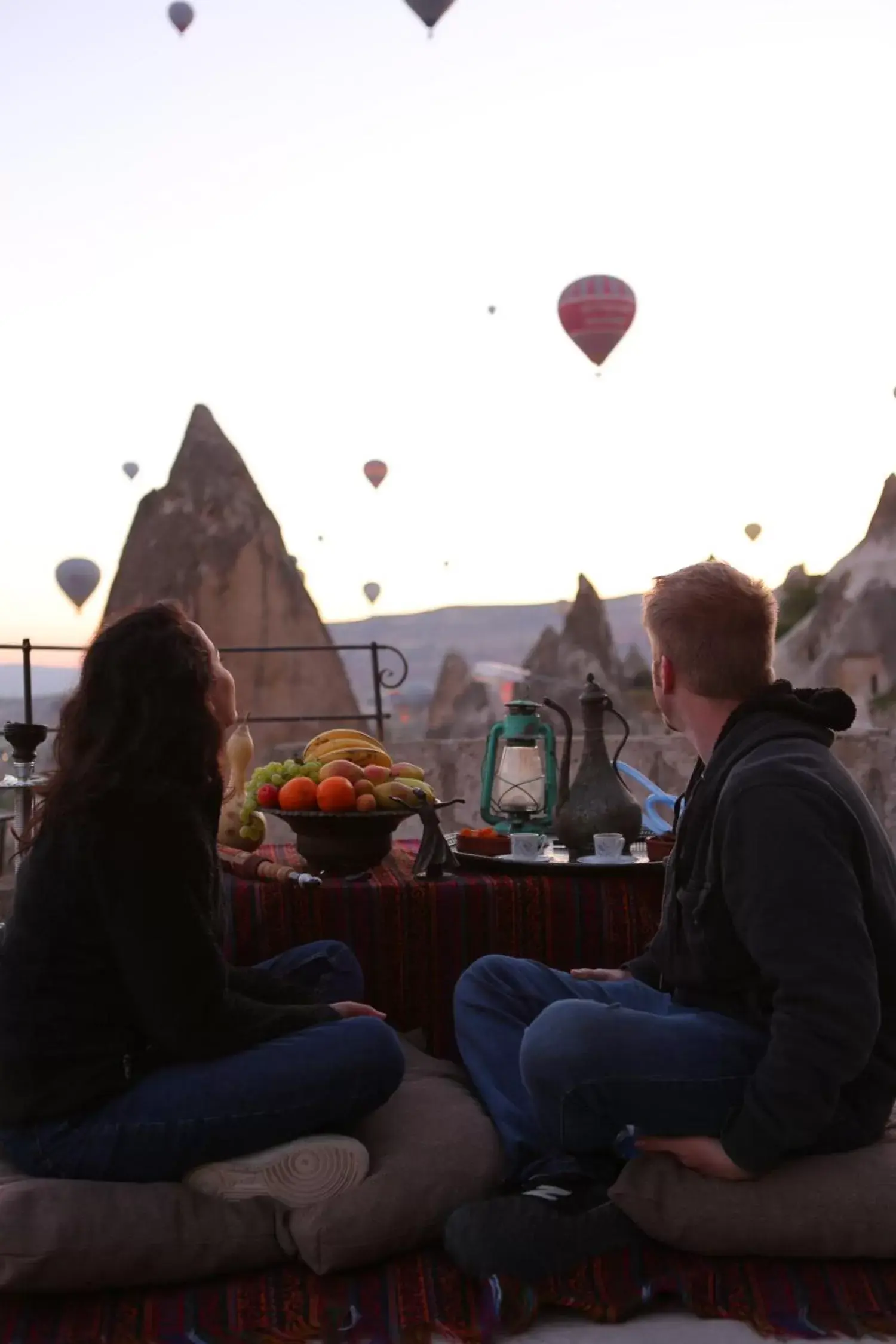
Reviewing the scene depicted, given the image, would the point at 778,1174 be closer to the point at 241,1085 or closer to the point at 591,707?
the point at 241,1085

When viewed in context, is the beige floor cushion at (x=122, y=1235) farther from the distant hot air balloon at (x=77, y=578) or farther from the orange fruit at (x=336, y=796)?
the distant hot air balloon at (x=77, y=578)

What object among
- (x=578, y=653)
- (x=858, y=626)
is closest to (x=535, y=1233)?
(x=858, y=626)

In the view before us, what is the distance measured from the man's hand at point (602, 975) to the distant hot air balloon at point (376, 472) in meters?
20.2

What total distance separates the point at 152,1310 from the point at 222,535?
36.5 metres

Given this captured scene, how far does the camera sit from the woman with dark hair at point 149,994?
5.83ft

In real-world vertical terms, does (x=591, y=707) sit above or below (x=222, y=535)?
below

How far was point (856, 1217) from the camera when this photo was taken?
1.83 metres

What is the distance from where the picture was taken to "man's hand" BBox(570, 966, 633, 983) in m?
2.22

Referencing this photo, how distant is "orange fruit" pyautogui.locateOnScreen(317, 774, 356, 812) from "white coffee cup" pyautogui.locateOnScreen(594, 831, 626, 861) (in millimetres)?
493

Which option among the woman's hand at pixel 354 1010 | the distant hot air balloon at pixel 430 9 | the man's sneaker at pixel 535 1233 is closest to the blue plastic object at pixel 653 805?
the woman's hand at pixel 354 1010

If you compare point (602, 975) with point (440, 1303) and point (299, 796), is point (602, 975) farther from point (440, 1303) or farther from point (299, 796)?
point (299, 796)

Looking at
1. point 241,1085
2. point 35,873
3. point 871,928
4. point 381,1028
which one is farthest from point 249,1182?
point 871,928

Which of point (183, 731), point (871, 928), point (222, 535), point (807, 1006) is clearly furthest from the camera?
point (222, 535)

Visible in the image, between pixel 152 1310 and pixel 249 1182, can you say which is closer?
pixel 152 1310
